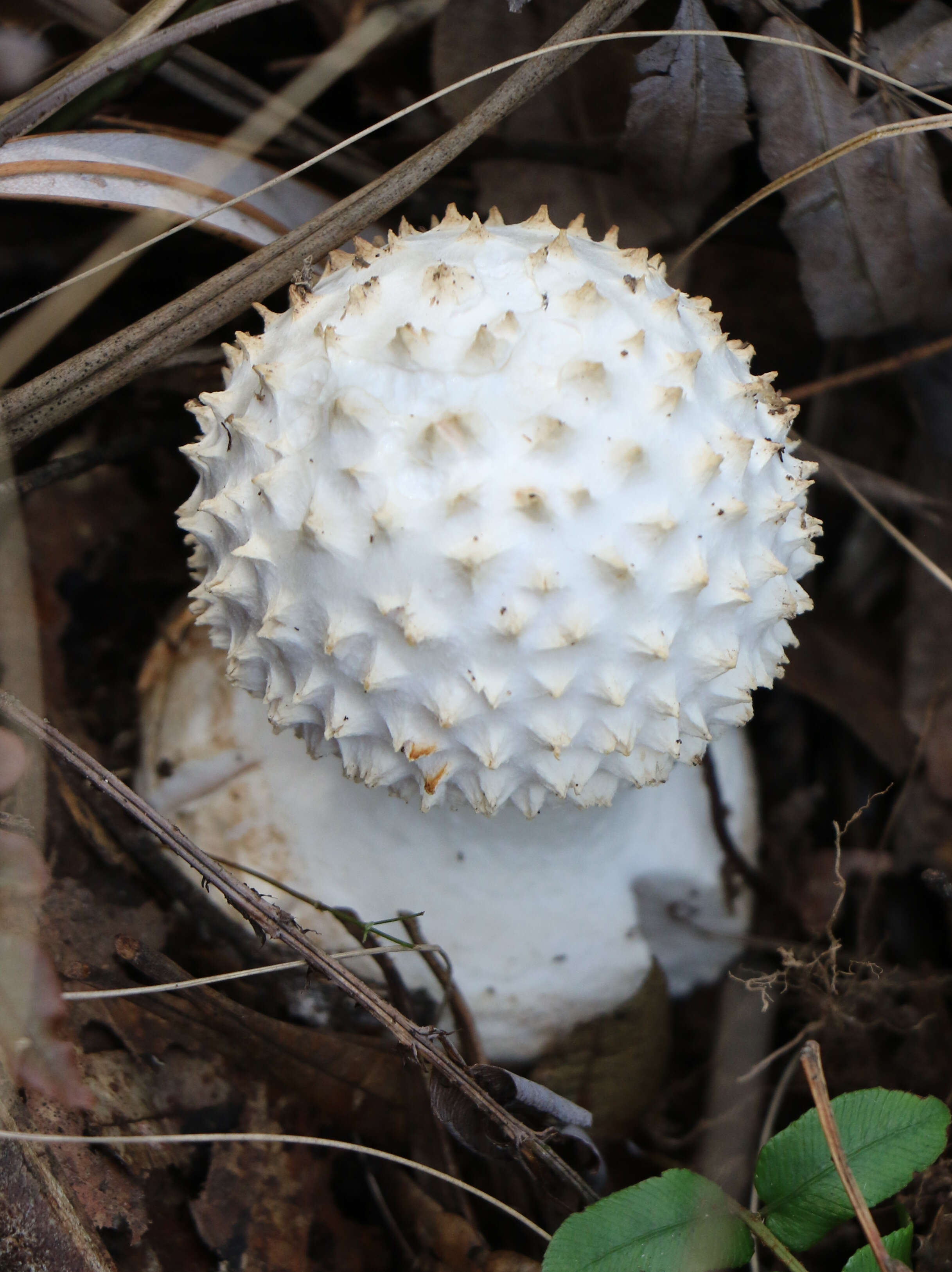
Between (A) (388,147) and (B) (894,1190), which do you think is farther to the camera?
(A) (388,147)

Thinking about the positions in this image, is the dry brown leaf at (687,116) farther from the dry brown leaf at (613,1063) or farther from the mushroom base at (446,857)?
the dry brown leaf at (613,1063)

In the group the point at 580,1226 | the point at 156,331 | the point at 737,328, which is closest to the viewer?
the point at 580,1226

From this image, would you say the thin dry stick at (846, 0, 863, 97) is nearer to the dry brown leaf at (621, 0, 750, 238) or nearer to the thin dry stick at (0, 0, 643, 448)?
the dry brown leaf at (621, 0, 750, 238)

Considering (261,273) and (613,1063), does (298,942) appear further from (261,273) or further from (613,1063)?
(261,273)

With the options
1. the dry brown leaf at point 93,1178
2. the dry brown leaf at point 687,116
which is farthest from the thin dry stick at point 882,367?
the dry brown leaf at point 93,1178

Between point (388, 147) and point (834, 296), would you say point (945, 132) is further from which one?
point (388, 147)

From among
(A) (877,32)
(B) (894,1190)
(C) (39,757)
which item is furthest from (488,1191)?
(A) (877,32)

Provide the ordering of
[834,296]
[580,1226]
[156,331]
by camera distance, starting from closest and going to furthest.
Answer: [580,1226]
[156,331]
[834,296]
